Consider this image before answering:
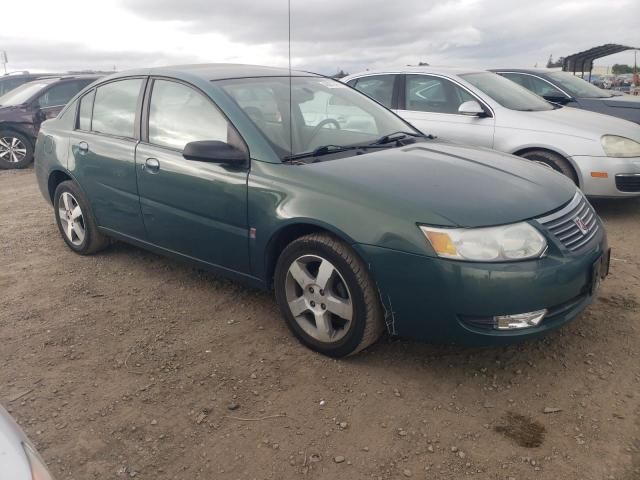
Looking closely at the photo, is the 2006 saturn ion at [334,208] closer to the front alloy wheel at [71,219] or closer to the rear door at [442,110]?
the front alloy wheel at [71,219]

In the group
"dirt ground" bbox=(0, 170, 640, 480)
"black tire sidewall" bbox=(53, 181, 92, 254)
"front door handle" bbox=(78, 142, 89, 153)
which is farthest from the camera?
"black tire sidewall" bbox=(53, 181, 92, 254)

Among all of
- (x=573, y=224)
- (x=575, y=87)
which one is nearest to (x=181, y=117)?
(x=573, y=224)

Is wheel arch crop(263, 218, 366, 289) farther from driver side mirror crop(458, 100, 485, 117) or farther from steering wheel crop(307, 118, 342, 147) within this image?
driver side mirror crop(458, 100, 485, 117)

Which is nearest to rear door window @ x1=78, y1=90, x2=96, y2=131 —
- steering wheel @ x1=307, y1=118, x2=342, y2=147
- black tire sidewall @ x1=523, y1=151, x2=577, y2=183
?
steering wheel @ x1=307, y1=118, x2=342, y2=147

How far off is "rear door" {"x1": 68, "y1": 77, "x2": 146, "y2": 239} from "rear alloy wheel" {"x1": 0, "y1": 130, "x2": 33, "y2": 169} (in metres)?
6.43

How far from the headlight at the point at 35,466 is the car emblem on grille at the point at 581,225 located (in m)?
2.56

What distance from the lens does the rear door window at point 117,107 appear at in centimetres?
405

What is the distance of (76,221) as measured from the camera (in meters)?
4.71

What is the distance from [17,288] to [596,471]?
12.8 ft

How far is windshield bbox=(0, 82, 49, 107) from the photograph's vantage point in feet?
32.9

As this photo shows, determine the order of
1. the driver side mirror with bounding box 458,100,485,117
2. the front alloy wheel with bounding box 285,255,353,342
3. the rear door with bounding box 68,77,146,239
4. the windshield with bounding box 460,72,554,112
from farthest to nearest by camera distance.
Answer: the windshield with bounding box 460,72,554,112
the driver side mirror with bounding box 458,100,485,117
the rear door with bounding box 68,77,146,239
the front alloy wheel with bounding box 285,255,353,342

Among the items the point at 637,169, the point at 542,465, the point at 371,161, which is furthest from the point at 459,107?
the point at 542,465

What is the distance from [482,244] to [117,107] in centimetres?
295

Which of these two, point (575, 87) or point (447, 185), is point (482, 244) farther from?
point (575, 87)
